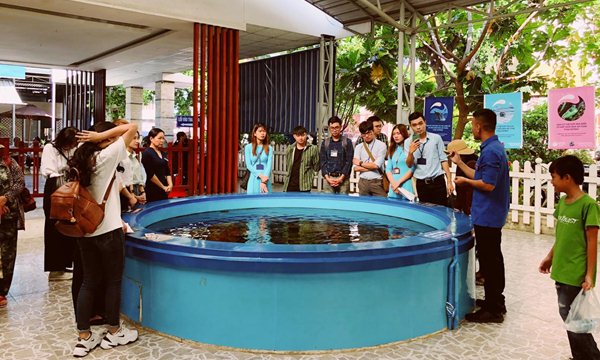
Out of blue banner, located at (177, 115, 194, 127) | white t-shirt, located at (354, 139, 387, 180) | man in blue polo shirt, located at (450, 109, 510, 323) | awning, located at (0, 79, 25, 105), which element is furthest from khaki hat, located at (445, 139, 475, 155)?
awning, located at (0, 79, 25, 105)

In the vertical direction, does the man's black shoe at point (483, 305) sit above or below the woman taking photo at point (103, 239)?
below

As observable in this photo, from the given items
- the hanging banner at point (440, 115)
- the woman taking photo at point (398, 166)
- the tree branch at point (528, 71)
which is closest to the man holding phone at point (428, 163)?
the woman taking photo at point (398, 166)

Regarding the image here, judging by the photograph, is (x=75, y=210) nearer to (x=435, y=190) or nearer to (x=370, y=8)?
(x=435, y=190)

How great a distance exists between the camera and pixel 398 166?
568cm

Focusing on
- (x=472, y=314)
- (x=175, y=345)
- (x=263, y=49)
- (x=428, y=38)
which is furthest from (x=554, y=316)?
(x=428, y=38)

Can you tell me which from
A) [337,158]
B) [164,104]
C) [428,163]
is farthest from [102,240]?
[164,104]

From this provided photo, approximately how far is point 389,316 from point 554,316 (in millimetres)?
1536

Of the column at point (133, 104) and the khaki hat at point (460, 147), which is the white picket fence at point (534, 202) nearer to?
the khaki hat at point (460, 147)

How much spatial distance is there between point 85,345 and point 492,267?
9.49 ft

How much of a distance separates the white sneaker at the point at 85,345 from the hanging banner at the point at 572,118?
24.5 ft

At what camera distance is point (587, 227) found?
2631mm

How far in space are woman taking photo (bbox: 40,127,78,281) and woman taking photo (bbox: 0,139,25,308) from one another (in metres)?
0.29

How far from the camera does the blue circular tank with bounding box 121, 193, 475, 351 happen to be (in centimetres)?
304

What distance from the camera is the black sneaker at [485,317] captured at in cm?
367
